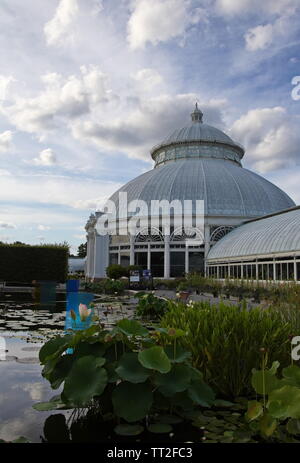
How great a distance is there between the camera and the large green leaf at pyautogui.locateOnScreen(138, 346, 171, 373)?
12.2 feet

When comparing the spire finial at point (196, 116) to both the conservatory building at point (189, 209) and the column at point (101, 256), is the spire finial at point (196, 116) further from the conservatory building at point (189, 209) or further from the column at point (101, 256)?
the column at point (101, 256)

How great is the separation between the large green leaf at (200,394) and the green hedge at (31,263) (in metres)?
28.8

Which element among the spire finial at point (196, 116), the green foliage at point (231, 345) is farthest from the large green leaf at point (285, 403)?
the spire finial at point (196, 116)

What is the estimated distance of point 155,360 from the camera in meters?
3.85

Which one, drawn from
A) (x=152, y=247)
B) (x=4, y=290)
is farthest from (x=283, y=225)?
(x=4, y=290)

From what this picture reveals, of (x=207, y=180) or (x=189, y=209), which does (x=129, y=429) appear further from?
(x=207, y=180)

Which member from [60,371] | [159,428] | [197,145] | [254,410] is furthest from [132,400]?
[197,145]

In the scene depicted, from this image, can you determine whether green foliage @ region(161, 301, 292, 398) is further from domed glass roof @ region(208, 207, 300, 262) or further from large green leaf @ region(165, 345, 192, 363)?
domed glass roof @ region(208, 207, 300, 262)

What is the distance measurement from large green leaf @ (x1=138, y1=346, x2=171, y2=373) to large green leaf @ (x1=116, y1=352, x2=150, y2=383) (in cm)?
16

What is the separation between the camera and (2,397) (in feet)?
16.1

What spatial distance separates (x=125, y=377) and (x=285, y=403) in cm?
145

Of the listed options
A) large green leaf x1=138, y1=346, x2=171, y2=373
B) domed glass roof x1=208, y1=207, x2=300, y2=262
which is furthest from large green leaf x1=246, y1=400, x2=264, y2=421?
domed glass roof x1=208, y1=207, x2=300, y2=262

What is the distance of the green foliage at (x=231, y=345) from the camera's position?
500 centimetres

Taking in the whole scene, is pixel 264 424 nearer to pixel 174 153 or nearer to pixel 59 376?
pixel 59 376
